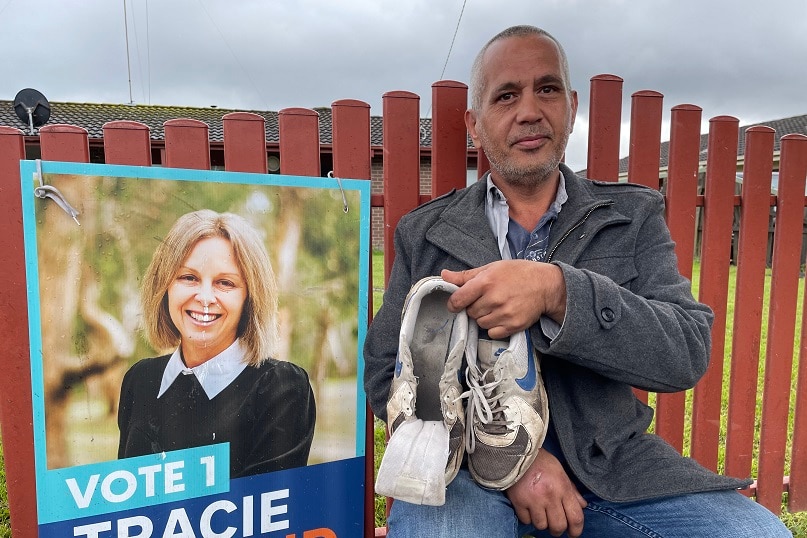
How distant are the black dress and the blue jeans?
583 mm

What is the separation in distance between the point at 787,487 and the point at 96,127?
56.4ft

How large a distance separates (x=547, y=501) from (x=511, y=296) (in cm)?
56

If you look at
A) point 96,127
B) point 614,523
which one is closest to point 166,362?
point 614,523

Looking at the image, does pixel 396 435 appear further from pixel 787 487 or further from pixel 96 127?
pixel 96 127

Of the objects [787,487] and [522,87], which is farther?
[787,487]

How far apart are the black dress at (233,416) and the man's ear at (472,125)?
1.01m

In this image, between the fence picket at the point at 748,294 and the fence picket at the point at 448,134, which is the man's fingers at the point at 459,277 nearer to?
the fence picket at the point at 448,134

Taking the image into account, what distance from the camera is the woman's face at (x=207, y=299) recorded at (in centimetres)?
175

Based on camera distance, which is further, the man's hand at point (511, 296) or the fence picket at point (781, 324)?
the fence picket at point (781, 324)

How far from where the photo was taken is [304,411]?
6.33 feet

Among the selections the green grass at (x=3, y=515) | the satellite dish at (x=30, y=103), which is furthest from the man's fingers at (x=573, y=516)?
the satellite dish at (x=30, y=103)

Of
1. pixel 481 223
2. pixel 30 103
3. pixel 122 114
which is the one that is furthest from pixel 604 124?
pixel 122 114

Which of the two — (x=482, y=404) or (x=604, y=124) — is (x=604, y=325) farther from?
(x=604, y=124)

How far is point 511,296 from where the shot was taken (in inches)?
49.6
